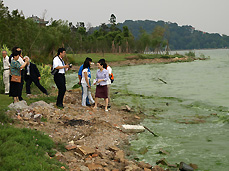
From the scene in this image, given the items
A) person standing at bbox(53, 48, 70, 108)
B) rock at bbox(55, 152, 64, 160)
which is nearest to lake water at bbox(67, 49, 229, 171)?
rock at bbox(55, 152, 64, 160)

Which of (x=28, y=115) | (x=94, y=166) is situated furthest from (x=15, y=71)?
(x=94, y=166)

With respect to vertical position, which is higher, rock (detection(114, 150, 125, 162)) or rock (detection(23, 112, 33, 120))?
rock (detection(23, 112, 33, 120))

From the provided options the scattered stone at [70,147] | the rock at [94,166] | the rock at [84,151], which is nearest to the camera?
the rock at [94,166]

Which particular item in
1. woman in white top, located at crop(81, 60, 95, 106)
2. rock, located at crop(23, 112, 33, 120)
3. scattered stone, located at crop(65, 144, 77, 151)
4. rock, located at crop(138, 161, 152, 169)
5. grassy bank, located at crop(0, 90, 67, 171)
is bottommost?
rock, located at crop(138, 161, 152, 169)

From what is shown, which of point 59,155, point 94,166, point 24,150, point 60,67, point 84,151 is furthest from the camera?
point 60,67

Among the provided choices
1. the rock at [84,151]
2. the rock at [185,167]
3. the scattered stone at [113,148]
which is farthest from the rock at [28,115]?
the rock at [185,167]

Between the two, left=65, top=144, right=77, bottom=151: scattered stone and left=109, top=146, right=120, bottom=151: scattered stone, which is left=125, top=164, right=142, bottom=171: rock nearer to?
left=109, top=146, right=120, bottom=151: scattered stone

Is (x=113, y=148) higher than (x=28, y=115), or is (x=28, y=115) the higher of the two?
(x=28, y=115)

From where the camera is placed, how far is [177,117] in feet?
38.0

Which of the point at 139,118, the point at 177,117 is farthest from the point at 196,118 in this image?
the point at 139,118

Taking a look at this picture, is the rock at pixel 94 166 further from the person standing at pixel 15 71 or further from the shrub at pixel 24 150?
the person standing at pixel 15 71

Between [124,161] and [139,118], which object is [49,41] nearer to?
[139,118]

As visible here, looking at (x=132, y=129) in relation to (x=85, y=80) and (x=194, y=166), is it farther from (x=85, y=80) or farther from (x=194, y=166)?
(x=85, y=80)

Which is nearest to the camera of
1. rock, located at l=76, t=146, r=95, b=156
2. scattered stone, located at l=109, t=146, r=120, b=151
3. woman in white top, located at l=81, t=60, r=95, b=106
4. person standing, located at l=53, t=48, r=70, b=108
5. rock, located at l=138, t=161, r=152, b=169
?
rock, located at l=138, t=161, r=152, b=169
